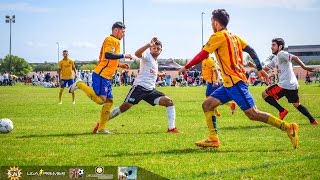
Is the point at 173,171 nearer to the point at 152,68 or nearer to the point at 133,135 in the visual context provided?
the point at 133,135

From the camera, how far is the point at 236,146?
9.34 meters

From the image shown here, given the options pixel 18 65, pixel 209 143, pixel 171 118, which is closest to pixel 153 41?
pixel 171 118

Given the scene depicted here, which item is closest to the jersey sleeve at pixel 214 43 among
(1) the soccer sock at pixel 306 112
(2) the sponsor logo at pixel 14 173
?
(2) the sponsor logo at pixel 14 173

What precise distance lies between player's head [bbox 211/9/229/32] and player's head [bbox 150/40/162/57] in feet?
9.40

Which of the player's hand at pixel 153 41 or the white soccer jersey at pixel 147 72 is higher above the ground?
the player's hand at pixel 153 41

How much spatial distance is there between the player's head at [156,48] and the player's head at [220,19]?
2.87 m

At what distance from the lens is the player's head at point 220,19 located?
8.90 m

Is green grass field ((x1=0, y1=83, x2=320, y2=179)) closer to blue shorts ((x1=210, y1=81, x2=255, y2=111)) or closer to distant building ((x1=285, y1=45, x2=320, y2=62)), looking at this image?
blue shorts ((x1=210, y1=81, x2=255, y2=111))

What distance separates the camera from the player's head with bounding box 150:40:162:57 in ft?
38.3

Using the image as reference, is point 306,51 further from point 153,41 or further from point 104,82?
point 104,82

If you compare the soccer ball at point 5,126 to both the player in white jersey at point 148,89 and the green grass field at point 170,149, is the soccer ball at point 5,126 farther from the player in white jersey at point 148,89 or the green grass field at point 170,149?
the player in white jersey at point 148,89

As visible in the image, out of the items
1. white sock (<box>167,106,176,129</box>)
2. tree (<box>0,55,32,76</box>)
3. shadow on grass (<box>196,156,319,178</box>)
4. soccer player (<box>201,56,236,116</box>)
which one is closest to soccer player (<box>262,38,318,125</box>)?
A: soccer player (<box>201,56,236,116</box>)

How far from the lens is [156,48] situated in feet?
38.4

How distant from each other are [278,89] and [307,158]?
19.5 ft
